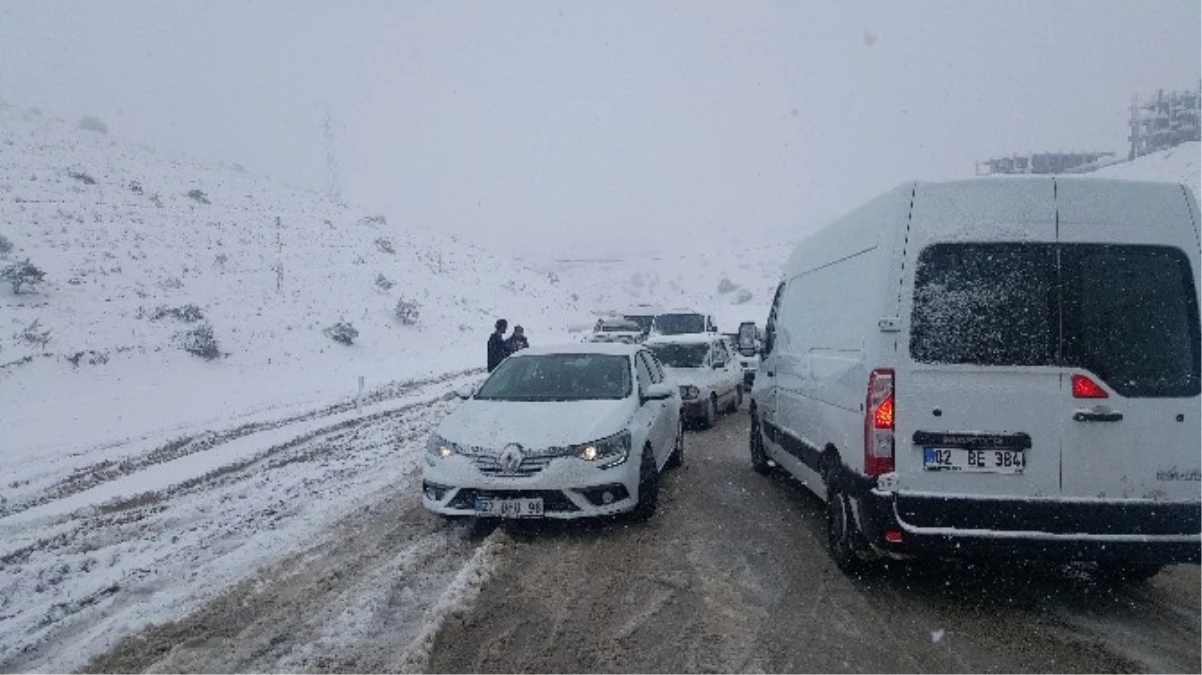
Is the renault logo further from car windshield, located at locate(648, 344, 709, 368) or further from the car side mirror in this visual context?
car windshield, located at locate(648, 344, 709, 368)

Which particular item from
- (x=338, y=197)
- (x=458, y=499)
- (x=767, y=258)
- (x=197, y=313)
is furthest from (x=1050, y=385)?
(x=767, y=258)

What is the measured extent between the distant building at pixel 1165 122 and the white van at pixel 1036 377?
81805mm

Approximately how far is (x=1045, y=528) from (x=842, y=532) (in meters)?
1.30

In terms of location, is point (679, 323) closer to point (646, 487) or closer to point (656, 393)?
point (656, 393)

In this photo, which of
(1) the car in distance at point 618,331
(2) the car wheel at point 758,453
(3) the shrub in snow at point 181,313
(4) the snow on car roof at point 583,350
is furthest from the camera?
(3) the shrub in snow at point 181,313

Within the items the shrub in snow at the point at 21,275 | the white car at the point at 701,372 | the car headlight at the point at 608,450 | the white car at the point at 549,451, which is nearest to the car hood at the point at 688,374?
the white car at the point at 701,372

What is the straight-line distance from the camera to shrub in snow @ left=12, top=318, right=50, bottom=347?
651 inches

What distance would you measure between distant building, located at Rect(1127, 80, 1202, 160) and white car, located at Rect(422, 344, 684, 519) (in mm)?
81630

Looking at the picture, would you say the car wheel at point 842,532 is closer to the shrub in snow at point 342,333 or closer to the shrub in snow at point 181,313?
the shrub in snow at point 181,313

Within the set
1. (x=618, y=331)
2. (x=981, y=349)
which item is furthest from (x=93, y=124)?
(x=981, y=349)

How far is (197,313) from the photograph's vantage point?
884 inches

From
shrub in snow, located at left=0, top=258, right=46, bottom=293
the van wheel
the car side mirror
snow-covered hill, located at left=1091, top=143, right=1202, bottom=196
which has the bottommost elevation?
the van wheel

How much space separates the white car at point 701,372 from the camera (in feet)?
39.2

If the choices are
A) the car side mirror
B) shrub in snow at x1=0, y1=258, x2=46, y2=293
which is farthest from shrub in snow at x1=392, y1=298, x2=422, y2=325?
the car side mirror
